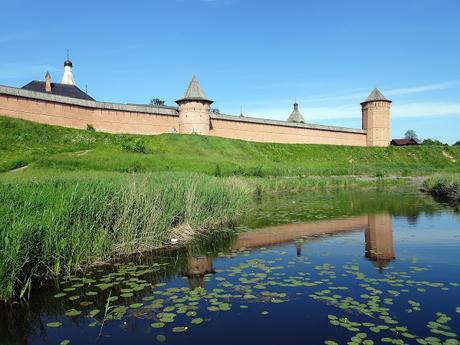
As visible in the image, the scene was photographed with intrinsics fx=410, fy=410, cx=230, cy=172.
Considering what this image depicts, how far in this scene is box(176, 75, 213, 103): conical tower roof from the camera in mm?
31734

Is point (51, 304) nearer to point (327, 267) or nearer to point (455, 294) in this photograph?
point (327, 267)

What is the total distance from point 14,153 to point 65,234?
1637cm

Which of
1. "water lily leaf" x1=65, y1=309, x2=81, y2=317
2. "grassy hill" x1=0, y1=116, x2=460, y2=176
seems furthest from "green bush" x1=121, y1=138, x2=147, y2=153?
"water lily leaf" x1=65, y1=309, x2=81, y2=317

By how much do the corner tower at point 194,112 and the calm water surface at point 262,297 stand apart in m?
24.1

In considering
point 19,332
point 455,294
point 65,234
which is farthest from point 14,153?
point 455,294

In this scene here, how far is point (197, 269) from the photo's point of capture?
6281 mm

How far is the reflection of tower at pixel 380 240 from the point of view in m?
6.71

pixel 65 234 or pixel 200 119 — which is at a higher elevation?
pixel 200 119

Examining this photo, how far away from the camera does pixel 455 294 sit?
496 cm

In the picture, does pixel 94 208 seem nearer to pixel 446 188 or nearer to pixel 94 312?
pixel 94 312

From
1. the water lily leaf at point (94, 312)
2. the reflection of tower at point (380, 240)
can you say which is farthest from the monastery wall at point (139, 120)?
the water lily leaf at point (94, 312)

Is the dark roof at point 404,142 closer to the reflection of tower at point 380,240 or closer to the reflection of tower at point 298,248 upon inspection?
the reflection of tower at point 380,240

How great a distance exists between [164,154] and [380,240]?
1628cm

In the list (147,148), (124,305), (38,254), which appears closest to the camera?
(124,305)
